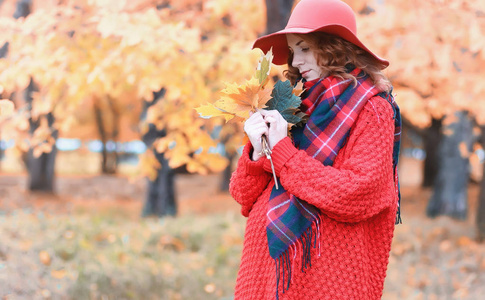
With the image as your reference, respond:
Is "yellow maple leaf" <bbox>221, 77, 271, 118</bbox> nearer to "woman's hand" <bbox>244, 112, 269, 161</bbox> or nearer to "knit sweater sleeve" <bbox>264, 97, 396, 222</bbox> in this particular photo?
"woman's hand" <bbox>244, 112, 269, 161</bbox>

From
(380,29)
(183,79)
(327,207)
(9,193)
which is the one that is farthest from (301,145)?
(9,193)

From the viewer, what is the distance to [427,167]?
14.9 m

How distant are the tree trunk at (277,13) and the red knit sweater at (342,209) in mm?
2349

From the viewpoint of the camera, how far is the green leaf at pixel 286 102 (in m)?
1.81

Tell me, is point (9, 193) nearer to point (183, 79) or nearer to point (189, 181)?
point (189, 181)

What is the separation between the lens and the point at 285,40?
211 cm

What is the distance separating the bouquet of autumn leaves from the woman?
48 millimetres

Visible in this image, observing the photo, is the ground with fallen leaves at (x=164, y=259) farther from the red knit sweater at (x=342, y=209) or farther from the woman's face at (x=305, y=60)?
the woman's face at (x=305, y=60)

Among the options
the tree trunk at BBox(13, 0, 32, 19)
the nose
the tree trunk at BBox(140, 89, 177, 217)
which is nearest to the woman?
the nose

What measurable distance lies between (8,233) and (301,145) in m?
4.68

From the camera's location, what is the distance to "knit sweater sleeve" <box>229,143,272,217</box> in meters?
1.90

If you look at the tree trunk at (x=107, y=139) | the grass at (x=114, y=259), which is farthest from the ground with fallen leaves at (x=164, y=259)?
the tree trunk at (x=107, y=139)

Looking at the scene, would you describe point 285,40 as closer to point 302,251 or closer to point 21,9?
point 302,251

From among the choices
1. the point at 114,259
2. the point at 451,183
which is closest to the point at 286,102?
the point at 114,259
